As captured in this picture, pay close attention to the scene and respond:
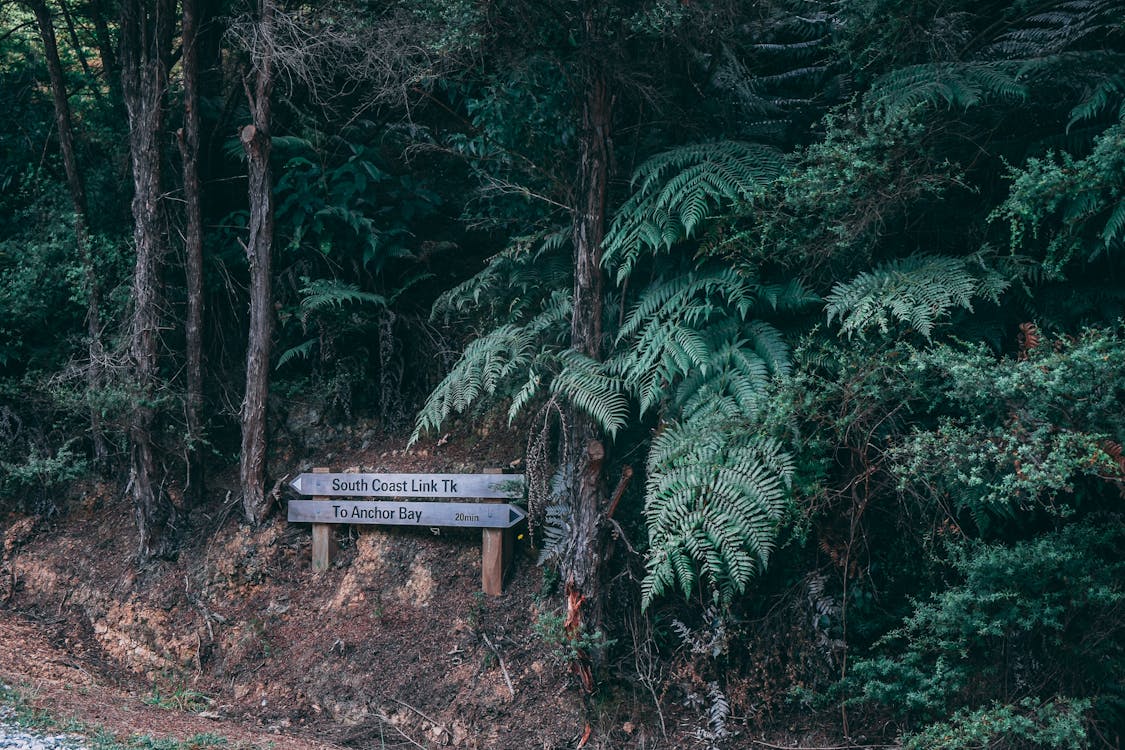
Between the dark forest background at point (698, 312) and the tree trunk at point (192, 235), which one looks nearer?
the dark forest background at point (698, 312)

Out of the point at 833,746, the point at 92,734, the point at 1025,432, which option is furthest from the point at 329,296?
the point at 1025,432

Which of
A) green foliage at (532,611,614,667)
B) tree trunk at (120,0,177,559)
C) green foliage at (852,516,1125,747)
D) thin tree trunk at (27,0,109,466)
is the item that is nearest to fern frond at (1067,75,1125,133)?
green foliage at (852,516,1125,747)

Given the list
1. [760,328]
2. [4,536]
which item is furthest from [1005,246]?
[4,536]

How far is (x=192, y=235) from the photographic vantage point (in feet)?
27.0

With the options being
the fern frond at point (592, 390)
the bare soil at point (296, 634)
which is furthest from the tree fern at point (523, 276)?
the bare soil at point (296, 634)

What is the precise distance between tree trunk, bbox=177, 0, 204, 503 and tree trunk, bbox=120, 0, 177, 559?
256 millimetres

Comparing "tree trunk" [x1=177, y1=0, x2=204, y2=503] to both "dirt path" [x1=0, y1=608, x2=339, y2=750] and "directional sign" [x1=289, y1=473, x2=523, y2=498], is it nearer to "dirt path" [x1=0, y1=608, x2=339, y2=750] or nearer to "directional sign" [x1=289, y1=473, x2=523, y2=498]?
"directional sign" [x1=289, y1=473, x2=523, y2=498]

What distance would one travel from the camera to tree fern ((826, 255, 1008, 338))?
5375 millimetres

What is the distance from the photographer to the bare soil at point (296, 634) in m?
6.18

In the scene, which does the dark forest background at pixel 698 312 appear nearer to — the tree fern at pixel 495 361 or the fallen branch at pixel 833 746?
the tree fern at pixel 495 361

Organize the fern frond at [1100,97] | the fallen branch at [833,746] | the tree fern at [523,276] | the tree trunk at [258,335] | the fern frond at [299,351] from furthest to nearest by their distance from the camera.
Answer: the fern frond at [299,351] → the tree trunk at [258,335] → the tree fern at [523,276] → the fallen branch at [833,746] → the fern frond at [1100,97]

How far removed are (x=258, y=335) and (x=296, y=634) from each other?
106 inches

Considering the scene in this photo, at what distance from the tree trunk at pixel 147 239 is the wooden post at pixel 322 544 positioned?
1587 mm

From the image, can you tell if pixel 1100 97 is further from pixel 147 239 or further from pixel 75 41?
pixel 75 41
